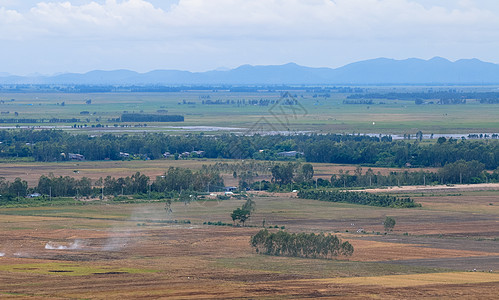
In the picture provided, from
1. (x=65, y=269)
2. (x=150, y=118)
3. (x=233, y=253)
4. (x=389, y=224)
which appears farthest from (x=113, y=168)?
(x=150, y=118)

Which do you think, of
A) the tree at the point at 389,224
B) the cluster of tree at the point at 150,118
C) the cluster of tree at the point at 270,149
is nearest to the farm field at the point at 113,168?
the cluster of tree at the point at 270,149

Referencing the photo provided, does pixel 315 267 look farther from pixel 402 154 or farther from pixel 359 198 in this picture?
pixel 402 154

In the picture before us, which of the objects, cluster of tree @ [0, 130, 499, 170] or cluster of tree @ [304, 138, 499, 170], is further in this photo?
cluster of tree @ [0, 130, 499, 170]

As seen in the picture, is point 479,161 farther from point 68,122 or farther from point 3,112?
point 3,112

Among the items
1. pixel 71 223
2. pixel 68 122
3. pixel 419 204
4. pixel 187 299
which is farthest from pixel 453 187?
pixel 68 122

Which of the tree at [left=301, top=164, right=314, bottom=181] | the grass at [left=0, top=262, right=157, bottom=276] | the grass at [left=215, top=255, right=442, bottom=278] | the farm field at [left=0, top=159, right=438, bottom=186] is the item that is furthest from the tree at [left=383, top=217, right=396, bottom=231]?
the farm field at [left=0, top=159, right=438, bottom=186]

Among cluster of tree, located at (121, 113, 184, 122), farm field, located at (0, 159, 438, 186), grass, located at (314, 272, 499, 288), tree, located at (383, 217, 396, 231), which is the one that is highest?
grass, located at (314, 272, 499, 288)

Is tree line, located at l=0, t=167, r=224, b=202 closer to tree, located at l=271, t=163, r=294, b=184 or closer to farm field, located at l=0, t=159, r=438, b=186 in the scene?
farm field, located at l=0, t=159, r=438, b=186
